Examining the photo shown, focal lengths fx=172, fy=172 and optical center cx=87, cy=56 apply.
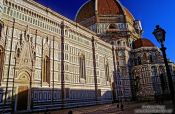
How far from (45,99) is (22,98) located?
234 centimetres

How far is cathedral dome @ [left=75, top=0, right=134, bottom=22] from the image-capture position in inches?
1403

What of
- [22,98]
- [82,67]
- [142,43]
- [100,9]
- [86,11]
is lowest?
[22,98]

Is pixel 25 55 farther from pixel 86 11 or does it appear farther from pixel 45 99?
pixel 86 11

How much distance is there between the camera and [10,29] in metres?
14.8

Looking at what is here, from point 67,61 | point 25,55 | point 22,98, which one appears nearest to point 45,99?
point 22,98

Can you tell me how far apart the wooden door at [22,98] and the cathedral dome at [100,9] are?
23.9 m

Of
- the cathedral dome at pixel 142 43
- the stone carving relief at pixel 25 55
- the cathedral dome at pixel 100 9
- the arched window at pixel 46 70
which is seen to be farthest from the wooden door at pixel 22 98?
the cathedral dome at pixel 142 43

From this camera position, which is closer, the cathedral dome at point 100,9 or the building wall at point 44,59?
the building wall at point 44,59

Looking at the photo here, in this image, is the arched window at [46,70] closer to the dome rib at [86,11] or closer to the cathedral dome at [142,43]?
the dome rib at [86,11]

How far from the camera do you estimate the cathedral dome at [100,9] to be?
35.6 metres

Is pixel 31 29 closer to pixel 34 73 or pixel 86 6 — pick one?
pixel 34 73

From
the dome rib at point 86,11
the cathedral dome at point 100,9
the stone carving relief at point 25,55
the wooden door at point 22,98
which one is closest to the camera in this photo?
the wooden door at point 22,98

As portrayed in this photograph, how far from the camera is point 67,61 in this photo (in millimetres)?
19578

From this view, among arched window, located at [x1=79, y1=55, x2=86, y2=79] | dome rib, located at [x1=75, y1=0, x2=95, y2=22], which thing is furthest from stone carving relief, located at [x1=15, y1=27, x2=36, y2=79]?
dome rib, located at [x1=75, y1=0, x2=95, y2=22]
